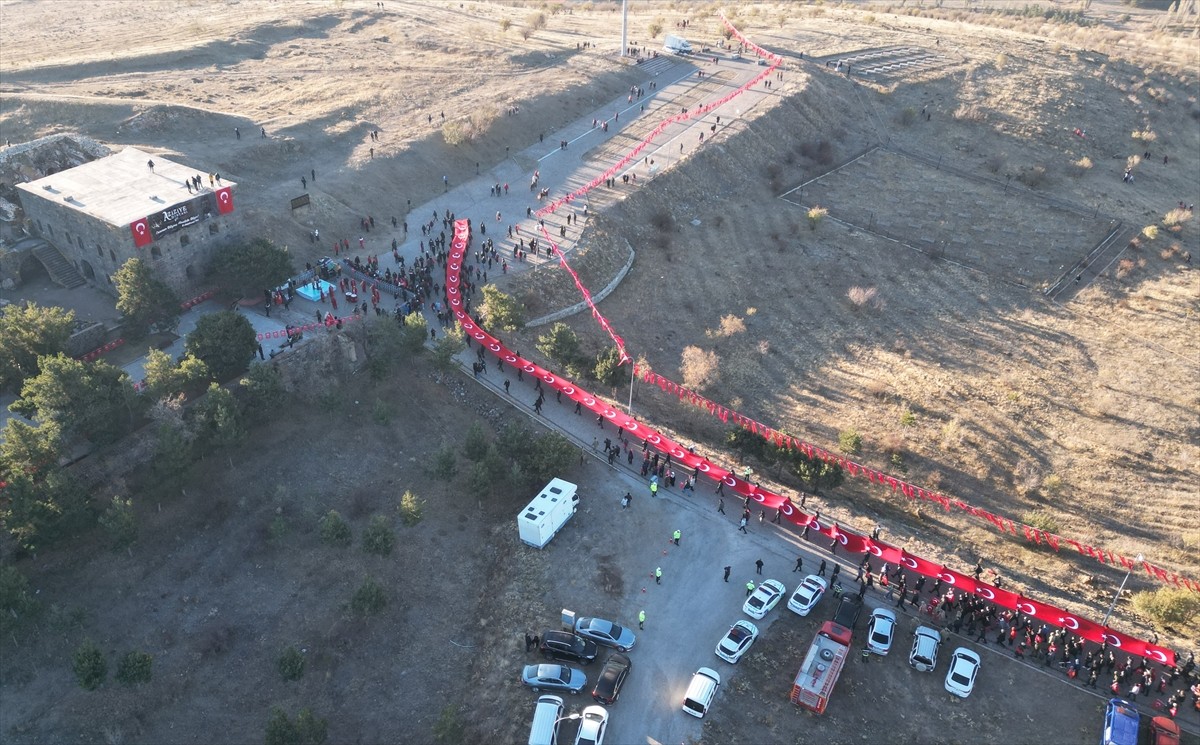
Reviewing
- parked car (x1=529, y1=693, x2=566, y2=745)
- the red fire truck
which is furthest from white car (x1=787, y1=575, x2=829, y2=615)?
parked car (x1=529, y1=693, x2=566, y2=745)

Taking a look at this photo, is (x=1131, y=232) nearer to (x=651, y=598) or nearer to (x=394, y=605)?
(x=651, y=598)

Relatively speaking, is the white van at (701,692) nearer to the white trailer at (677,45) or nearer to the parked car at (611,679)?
the parked car at (611,679)

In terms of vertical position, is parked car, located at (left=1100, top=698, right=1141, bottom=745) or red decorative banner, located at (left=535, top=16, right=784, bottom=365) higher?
red decorative banner, located at (left=535, top=16, right=784, bottom=365)

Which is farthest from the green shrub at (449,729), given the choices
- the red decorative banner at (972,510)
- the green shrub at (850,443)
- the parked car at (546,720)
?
the green shrub at (850,443)

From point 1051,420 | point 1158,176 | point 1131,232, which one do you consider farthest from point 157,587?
point 1158,176

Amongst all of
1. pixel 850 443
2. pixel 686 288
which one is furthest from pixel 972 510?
pixel 686 288

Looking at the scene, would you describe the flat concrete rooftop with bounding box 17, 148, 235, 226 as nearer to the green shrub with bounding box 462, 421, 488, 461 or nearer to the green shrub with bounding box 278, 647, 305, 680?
Result: the green shrub with bounding box 462, 421, 488, 461
